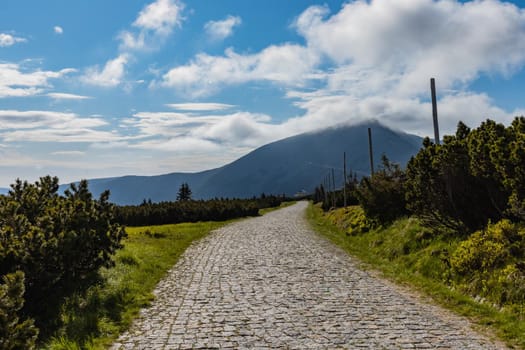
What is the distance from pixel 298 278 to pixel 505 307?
5.52m

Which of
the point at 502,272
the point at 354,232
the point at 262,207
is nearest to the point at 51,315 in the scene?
the point at 502,272

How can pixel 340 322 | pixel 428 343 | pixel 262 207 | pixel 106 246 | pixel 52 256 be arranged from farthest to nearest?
pixel 262 207, pixel 106 246, pixel 52 256, pixel 340 322, pixel 428 343

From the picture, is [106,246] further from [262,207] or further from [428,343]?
[262,207]

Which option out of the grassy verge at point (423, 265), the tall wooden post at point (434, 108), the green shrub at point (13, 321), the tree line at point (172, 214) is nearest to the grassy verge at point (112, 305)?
the green shrub at point (13, 321)

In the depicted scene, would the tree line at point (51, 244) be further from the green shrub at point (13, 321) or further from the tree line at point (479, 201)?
the tree line at point (479, 201)

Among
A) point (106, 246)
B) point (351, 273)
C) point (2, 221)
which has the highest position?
point (2, 221)

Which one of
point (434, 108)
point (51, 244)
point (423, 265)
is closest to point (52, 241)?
point (51, 244)

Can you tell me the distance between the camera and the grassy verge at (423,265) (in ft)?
25.7

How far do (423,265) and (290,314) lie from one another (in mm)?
5668

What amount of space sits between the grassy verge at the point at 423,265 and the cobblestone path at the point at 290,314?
1.50 feet

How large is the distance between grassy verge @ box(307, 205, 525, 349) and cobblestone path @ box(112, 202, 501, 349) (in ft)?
1.50

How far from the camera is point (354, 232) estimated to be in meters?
25.1

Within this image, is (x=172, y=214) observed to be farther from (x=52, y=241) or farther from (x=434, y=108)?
(x=52, y=241)

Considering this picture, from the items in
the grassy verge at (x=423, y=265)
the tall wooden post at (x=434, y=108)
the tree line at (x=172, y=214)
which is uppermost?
the tall wooden post at (x=434, y=108)
